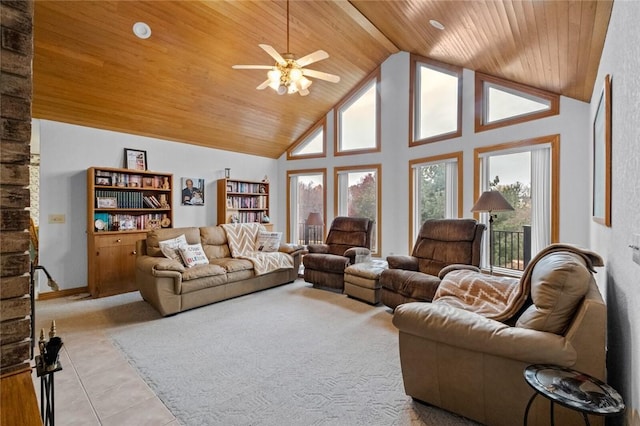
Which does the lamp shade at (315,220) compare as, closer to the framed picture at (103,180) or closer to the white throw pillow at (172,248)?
the white throw pillow at (172,248)

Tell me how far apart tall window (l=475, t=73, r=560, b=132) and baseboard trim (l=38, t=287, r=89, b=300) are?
20.9 ft

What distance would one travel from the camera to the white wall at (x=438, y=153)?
3693mm

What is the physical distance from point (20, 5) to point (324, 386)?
242 cm

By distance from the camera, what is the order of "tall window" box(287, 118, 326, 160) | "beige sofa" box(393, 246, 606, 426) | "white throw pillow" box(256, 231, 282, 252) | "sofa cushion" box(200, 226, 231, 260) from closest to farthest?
"beige sofa" box(393, 246, 606, 426) < "sofa cushion" box(200, 226, 231, 260) < "white throw pillow" box(256, 231, 282, 252) < "tall window" box(287, 118, 326, 160)

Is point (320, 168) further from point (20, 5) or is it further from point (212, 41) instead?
point (20, 5)

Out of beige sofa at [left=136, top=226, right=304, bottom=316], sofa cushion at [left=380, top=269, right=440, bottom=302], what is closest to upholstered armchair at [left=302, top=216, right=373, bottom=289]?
beige sofa at [left=136, top=226, right=304, bottom=316]

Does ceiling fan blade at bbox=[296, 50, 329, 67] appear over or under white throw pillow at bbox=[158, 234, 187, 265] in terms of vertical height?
over

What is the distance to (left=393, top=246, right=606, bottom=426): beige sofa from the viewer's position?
1.44 metres

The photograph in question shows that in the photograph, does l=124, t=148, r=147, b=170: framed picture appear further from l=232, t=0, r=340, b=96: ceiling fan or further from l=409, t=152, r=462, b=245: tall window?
l=409, t=152, r=462, b=245: tall window

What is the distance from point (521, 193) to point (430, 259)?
1703mm

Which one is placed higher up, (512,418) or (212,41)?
(212,41)

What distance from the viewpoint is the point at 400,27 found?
4.34 meters

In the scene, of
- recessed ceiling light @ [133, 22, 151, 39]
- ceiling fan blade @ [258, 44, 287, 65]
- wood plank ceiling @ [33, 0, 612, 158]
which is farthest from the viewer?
recessed ceiling light @ [133, 22, 151, 39]

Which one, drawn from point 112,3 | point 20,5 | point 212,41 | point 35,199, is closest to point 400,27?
point 212,41
